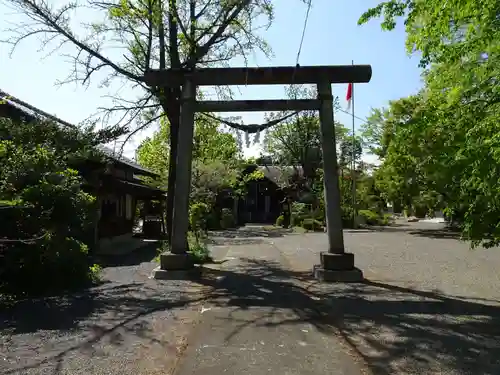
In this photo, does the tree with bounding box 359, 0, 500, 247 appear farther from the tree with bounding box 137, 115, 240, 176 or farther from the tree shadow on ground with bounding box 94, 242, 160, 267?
the tree with bounding box 137, 115, 240, 176

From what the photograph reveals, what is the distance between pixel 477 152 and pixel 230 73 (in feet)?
18.0

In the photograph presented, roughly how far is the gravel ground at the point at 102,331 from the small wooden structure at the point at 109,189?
5.09 metres

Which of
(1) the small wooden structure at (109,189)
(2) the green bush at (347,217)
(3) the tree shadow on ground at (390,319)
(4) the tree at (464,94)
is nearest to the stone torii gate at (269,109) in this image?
(3) the tree shadow on ground at (390,319)

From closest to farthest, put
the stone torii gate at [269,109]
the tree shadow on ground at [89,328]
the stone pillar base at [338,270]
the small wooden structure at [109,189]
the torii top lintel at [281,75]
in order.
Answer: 1. the tree shadow on ground at [89,328]
2. the stone pillar base at [338,270]
3. the stone torii gate at [269,109]
4. the torii top lintel at [281,75]
5. the small wooden structure at [109,189]

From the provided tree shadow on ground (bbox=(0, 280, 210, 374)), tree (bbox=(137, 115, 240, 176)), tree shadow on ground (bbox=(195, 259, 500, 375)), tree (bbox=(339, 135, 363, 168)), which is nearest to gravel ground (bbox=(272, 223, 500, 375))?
tree shadow on ground (bbox=(195, 259, 500, 375))

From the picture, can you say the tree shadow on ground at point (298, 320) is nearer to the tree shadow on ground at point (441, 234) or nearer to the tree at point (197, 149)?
the tree shadow on ground at point (441, 234)

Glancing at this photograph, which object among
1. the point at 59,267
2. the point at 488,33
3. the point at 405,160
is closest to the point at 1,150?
the point at 59,267

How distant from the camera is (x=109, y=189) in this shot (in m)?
17.4

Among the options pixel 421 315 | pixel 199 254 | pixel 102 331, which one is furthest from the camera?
pixel 199 254

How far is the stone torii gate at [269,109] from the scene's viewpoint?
32.1 ft

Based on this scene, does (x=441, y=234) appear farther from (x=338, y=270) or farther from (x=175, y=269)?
(x=175, y=269)

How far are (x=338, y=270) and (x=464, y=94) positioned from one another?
14.1 ft

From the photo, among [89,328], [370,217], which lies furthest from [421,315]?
[370,217]

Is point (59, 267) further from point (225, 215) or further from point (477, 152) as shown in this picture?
point (225, 215)
